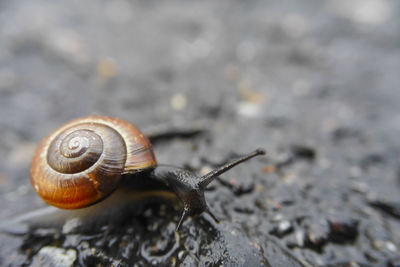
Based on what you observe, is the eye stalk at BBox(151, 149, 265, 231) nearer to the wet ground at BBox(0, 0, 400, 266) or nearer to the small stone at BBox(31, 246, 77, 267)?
the wet ground at BBox(0, 0, 400, 266)

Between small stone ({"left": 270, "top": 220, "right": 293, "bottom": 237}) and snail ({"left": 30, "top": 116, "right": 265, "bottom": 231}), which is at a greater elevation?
snail ({"left": 30, "top": 116, "right": 265, "bottom": 231})

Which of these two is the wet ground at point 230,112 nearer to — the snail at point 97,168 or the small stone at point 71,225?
the small stone at point 71,225

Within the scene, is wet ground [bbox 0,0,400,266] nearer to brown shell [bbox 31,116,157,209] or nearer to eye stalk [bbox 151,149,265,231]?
eye stalk [bbox 151,149,265,231]

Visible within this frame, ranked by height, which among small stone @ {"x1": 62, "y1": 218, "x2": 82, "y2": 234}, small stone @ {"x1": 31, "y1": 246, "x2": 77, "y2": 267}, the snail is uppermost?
the snail

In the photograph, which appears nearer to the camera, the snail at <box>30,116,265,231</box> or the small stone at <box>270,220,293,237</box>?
the snail at <box>30,116,265,231</box>

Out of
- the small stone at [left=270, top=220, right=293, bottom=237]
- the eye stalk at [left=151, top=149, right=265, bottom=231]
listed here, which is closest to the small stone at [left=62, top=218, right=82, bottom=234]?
the eye stalk at [left=151, top=149, right=265, bottom=231]
